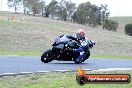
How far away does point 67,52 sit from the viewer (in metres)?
17.6

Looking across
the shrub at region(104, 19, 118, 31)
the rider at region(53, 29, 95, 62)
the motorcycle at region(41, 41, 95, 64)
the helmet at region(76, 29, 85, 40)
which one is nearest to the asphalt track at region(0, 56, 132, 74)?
the motorcycle at region(41, 41, 95, 64)

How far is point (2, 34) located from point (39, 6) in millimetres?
68643

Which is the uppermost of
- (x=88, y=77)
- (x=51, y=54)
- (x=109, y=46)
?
(x=88, y=77)

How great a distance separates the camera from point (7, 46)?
4334 centimetres

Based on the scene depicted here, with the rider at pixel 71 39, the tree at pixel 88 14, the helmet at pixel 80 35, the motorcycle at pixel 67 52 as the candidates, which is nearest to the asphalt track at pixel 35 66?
the motorcycle at pixel 67 52

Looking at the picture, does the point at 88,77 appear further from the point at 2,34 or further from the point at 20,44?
the point at 2,34

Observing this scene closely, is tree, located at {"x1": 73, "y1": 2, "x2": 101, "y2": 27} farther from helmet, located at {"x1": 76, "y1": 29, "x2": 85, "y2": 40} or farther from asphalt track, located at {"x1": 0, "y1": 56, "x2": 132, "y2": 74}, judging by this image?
helmet, located at {"x1": 76, "y1": 29, "x2": 85, "y2": 40}

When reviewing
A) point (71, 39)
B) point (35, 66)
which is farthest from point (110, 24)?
point (35, 66)

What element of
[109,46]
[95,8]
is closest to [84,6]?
[95,8]

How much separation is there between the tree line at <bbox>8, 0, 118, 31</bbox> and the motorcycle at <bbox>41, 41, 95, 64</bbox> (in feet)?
321

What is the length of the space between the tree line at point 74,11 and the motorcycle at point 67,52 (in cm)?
9775

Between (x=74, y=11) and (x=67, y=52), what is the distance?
103327 millimetres

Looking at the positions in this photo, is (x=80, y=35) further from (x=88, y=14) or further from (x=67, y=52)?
(x=88, y=14)

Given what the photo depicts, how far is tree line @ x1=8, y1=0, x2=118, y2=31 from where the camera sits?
382 ft
